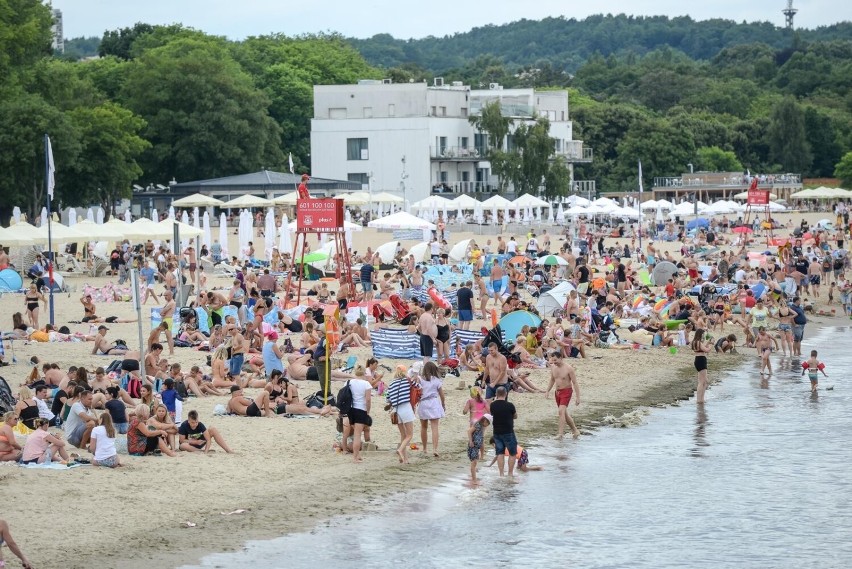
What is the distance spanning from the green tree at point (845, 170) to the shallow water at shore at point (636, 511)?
248ft

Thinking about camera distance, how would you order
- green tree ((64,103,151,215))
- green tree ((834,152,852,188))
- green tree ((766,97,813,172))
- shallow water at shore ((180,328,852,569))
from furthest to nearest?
green tree ((766,97,813,172))
green tree ((834,152,852,188))
green tree ((64,103,151,215))
shallow water at shore ((180,328,852,569))

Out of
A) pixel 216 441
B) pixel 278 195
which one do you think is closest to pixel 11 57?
pixel 278 195

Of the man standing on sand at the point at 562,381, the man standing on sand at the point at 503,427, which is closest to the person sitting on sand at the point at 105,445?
the man standing on sand at the point at 503,427

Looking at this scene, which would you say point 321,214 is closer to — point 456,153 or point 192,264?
point 192,264

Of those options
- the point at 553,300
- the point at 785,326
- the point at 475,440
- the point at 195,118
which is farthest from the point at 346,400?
Result: the point at 195,118

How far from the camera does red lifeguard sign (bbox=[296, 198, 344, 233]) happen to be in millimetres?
27544

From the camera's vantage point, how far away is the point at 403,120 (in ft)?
258

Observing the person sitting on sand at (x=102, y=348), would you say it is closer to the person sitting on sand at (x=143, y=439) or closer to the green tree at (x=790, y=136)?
the person sitting on sand at (x=143, y=439)

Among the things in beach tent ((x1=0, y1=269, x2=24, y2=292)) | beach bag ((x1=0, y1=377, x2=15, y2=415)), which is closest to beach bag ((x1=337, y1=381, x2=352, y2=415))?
beach bag ((x1=0, y1=377, x2=15, y2=415))

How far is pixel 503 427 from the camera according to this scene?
49.4 ft

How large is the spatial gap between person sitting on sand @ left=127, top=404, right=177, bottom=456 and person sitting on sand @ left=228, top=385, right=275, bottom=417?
2.62 m

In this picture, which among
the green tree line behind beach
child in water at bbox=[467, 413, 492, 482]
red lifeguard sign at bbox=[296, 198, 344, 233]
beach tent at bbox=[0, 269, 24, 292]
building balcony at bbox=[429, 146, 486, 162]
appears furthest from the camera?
building balcony at bbox=[429, 146, 486, 162]

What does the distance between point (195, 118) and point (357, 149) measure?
12.8 metres

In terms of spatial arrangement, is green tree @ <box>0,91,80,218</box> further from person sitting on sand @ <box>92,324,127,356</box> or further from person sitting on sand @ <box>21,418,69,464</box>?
person sitting on sand @ <box>21,418,69,464</box>
